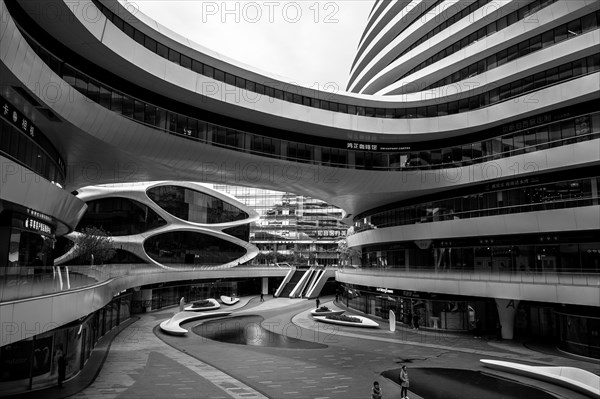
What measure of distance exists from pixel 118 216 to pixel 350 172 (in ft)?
122

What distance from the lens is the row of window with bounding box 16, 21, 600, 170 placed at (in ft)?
85.0

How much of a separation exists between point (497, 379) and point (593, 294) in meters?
8.09

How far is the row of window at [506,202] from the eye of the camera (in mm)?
30953

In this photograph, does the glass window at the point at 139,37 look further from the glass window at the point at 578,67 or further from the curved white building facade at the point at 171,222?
the curved white building facade at the point at 171,222

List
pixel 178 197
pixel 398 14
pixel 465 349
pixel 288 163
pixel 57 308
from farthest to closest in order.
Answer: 1. pixel 178 197
2. pixel 398 14
3. pixel 288 163
4. pixel 465 349
5. pixel 57 308

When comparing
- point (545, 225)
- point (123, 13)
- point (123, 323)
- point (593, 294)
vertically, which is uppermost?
point (123, 13)

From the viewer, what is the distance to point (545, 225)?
31500mm

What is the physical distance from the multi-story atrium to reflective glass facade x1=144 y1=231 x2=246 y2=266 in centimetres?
1426

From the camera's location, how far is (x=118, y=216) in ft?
205

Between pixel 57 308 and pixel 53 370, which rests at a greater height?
pixel 57 308

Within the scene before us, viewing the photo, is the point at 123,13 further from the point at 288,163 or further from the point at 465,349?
the point at 465,349

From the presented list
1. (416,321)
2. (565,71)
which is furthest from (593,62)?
(416,321)

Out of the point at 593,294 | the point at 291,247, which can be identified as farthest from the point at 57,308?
the point at 291,247

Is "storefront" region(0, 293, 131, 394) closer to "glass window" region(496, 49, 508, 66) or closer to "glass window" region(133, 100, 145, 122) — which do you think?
"glass window" region(133, 100, 145, 122)
